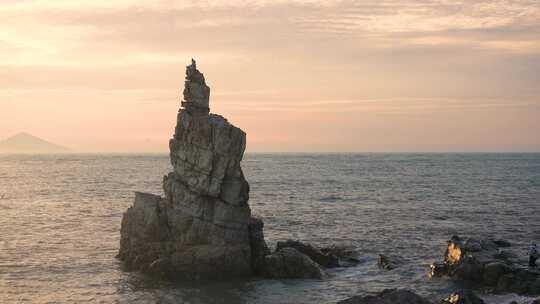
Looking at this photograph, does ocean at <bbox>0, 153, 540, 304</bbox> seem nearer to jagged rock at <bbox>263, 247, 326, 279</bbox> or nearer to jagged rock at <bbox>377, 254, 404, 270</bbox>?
jagged rock at <bbox>377, 254, 404, 270</bbox>

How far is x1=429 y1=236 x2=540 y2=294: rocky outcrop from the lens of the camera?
43.5 metres

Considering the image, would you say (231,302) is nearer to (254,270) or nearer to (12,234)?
(254,270)

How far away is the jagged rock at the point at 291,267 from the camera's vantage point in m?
49.2

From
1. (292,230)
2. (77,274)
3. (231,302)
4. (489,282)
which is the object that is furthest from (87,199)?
(489,282)

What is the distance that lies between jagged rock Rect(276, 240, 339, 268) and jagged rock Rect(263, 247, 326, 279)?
3629mm

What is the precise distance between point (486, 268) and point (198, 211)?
74.2 feet

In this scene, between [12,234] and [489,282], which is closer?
[489,282]

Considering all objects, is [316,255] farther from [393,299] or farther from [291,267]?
[393,299]

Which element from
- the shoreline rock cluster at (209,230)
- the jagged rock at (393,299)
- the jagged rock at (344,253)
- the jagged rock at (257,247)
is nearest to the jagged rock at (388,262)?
the shoreline rock cluster at (209,230)

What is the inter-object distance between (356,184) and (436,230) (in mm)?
74208

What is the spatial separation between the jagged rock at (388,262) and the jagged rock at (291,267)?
607 cm

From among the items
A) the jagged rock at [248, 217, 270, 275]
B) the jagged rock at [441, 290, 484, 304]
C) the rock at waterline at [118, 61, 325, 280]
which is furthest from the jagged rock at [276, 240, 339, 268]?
the jagged rock at [441, 290, 484, 304]

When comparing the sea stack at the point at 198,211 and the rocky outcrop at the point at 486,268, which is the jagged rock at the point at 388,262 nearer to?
the rocky outcrop at the point at 486,268

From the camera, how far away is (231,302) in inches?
1681
